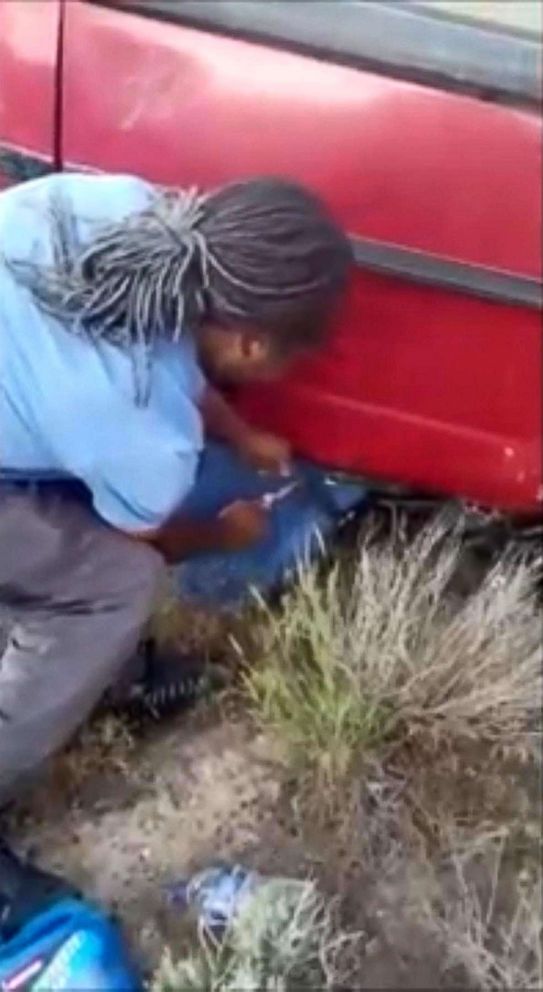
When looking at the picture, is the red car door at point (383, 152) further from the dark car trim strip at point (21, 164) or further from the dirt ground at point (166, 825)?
the dirt ground at point (166, 825)

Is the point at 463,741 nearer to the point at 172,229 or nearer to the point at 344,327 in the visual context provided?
the point at 344,327

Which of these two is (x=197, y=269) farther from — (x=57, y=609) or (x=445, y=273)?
(x=57, y=609)

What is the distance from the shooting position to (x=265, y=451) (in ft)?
9.46

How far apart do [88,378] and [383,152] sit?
0.46 m

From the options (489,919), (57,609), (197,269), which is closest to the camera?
(197,269)

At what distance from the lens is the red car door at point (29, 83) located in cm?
272

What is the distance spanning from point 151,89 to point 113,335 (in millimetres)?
332

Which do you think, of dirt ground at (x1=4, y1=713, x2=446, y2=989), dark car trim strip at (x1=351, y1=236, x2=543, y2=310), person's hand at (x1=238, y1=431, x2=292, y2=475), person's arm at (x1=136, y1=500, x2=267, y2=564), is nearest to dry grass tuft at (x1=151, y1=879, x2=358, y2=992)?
dirt ground at (x1=4, y1=713, x2=446, y2=989)

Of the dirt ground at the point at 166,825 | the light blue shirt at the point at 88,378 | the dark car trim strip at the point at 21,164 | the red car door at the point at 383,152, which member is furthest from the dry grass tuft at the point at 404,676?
the dark car trim strip at the point at 21,164

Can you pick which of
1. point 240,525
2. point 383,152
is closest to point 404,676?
point 240,525

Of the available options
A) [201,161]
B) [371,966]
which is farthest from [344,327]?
[371,966]

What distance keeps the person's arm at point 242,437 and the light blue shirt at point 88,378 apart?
5.5 inches

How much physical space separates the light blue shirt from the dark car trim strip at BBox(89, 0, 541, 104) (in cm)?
26

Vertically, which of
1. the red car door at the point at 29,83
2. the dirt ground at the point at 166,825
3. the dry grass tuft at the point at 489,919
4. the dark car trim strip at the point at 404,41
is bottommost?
the dirt ground at the point at 166,825
